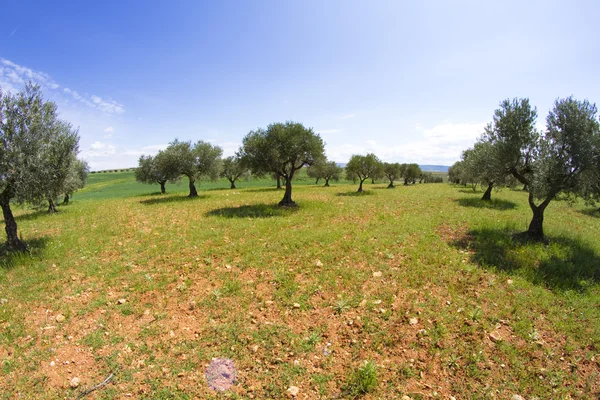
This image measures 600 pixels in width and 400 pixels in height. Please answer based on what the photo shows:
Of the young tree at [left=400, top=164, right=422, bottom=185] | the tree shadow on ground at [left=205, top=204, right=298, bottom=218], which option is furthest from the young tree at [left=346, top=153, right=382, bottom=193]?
the young tree at [left=400, top=164, right=422, bottom=185]

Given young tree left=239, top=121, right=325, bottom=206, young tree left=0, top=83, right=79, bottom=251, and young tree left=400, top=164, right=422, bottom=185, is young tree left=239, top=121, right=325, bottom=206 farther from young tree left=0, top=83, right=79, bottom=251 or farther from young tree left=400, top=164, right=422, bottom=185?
young tree left=400, top=164, right=422, bottom=185

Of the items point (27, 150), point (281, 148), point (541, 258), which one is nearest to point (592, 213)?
point (541, 258)

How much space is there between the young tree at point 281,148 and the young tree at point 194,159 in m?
14.4

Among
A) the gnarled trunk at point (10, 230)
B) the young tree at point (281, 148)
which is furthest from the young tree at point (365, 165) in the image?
the gnarled trunk at point (10, 230)

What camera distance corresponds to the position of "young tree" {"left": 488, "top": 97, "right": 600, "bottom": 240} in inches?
522

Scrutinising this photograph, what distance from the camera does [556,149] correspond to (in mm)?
14031

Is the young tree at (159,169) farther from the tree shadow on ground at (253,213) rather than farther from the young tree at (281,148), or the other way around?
the tree shadow on ground at (253,213)

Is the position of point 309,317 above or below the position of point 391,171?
below

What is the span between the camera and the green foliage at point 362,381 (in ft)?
→ 18.9

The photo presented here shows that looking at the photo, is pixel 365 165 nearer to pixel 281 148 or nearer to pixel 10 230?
pixel 281 148

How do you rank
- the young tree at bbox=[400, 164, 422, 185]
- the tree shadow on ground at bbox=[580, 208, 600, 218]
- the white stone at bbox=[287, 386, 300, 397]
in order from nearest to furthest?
the white stone at bbox=[287, 386, 300, 397] < the tree shadow on ground at bbox=[580, 208, 600, 218] < the young tree at bbox=[400, 164, 422, 185]

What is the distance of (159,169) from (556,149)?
152 feet

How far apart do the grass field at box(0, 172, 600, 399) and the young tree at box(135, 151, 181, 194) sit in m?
26.1

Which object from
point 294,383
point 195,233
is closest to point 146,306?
point 294,383
